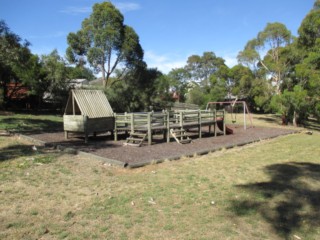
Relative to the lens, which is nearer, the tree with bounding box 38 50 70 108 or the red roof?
the tree with bounding box 38 50 70 108

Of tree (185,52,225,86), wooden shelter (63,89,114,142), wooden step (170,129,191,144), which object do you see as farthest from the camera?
tree (185,52,225,86)

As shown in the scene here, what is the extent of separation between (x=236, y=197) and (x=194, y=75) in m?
56.5

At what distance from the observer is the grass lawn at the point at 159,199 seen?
14.2ft

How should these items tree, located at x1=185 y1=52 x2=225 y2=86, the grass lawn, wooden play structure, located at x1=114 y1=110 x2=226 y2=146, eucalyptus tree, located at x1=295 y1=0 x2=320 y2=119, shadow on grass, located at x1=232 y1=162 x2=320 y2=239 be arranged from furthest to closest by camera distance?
tree, located at x1=185 y1=52 x2=225 y2=86 < eucalyptus tree, located at x1=295 y1=0 x2=320 y2=119 < wooden play structure, located at x1=114 y1=110 x2=226 y2=146 < shadow on grass, located at x1=232 y1=162 x2=320 y2=239 < the grass lawn

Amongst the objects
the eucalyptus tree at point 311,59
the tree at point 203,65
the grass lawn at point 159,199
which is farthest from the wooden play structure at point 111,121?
the tree at point 203,65

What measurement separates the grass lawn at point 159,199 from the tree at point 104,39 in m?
15.0

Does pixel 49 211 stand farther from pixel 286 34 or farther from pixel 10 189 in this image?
pixel 286 34

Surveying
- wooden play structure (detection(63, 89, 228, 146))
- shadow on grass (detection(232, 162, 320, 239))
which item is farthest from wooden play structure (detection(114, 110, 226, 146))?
shadow on grass (detection(232, 162, 320, 239))

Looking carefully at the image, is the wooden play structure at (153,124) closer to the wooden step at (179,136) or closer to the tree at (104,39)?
the wooden step at (179,136)

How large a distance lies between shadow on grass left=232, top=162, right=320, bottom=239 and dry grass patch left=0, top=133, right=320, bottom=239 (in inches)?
0.6

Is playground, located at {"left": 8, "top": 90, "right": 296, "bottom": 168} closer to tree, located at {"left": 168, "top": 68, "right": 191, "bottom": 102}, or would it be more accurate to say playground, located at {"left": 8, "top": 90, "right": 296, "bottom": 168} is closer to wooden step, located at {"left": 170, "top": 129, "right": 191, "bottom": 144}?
wooden step, located at {"left": 170, "top": 129, "right": 191, "bottom": 144}

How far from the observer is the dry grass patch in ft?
14.2

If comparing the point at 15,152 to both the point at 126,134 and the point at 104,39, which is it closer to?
the point at 126,134

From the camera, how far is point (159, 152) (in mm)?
10195
